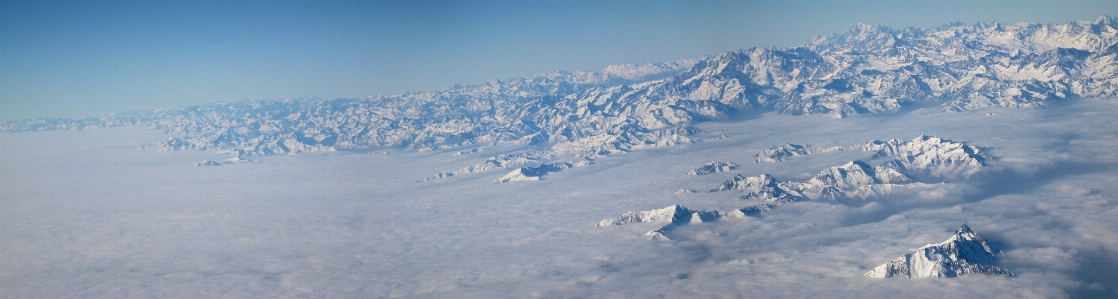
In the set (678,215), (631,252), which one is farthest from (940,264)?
(678,215)

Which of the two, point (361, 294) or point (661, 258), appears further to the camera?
point (661, 258)

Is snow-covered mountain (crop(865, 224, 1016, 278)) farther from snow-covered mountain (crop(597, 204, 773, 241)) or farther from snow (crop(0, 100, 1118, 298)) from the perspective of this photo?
snow-covered mountain (crop(597, 204, 773, 241))

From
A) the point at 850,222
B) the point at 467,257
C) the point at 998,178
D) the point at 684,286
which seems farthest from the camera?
the point at 998,178

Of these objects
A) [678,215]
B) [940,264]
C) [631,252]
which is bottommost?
[631,252]

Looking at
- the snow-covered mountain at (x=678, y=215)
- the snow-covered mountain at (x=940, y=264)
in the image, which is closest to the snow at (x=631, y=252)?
the snow-covered mountain at (x=678, y=215)

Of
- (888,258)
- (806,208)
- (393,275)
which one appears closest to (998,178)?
(806,208)

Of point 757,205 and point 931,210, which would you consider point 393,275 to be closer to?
point 757,205

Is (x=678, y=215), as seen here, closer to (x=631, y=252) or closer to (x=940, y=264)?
(x=631, y=252)

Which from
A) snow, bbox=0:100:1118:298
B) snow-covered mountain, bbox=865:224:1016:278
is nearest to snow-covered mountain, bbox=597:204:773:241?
snow, bbox=0:100:1118:298
